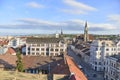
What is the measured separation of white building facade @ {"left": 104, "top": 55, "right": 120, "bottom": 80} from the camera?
5631cm

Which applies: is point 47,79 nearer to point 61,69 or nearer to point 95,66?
point 61,69

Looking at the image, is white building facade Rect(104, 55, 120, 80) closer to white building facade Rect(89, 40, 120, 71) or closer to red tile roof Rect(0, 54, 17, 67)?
white building facade Rect(89, 40, 120, 71)

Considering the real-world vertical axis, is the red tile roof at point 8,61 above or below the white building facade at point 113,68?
above

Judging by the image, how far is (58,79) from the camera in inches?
1314

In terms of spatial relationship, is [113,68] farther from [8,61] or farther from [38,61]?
[8,61]

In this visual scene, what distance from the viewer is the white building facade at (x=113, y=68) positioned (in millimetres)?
56312

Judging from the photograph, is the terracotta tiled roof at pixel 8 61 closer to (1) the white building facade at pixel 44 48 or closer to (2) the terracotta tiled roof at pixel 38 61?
(2) the terracotta tiled roof at pixel 38 61

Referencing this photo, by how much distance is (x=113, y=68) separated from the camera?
5966 cm

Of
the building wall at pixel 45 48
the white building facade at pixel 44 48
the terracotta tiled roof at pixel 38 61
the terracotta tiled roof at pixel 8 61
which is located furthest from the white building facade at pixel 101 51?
the terracotta tiled roof at pixel 8 61

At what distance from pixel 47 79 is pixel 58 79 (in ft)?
4.35

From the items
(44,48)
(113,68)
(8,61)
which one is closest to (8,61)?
(8,61)

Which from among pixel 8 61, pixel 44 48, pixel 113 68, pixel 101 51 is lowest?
pixel 113 68

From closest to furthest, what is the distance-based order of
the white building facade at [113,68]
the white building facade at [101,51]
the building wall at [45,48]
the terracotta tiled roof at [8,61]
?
the terracotta tiled roof at [8,61] → the white building facade at [113,68] → the white building facade at [101,51] → the building wall at [45,48]

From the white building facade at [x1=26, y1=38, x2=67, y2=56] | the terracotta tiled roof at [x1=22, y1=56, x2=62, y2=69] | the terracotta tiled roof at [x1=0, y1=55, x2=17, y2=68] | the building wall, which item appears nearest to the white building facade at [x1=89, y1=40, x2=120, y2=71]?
the building wall
